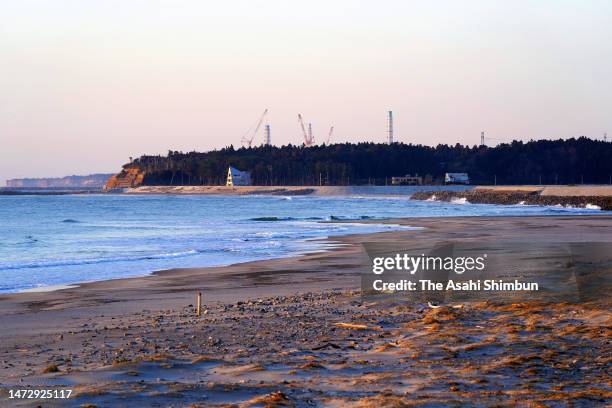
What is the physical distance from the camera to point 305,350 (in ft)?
33.6

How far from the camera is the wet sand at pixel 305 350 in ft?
26.4

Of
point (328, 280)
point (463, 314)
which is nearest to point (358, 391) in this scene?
point (463, 314)

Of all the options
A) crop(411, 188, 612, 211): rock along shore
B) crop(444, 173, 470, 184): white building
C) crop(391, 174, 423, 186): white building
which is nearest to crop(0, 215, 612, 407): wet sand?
crop(411, 188, 612, 211): rock along shore

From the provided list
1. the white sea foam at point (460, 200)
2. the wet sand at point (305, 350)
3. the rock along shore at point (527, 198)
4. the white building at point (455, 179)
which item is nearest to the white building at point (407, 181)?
the white building at point (455, 179)

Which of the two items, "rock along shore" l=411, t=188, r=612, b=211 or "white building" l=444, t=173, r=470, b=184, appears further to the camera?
"white building" l=444, t=173, r=470, b=184

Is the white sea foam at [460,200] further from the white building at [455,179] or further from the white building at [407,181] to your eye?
the white building at [407,181]

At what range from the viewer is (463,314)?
41.3 feet

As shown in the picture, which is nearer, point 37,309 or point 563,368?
point 563,368

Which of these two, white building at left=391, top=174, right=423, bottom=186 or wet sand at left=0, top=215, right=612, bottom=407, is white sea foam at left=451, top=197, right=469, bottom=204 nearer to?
white building at left=391, top=174, right=423, bottom=186

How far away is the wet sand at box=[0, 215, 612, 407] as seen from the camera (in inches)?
316

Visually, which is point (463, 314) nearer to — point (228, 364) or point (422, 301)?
point (422, 301)

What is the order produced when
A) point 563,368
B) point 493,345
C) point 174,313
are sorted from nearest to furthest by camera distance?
point 563,368
point 493,345
point 174,313

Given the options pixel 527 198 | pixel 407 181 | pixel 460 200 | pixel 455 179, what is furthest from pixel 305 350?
pixel 407 181

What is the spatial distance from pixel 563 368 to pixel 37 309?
33.5 ft
